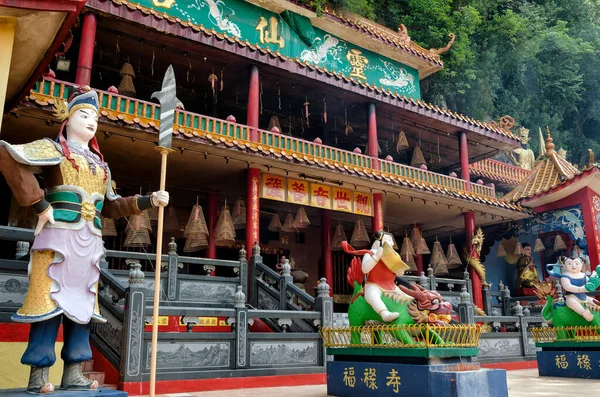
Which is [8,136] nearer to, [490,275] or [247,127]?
[247,127]

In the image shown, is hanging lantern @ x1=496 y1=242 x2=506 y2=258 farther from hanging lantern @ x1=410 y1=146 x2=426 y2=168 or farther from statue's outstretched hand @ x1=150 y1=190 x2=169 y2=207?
statue's outstretched hand @ x1=150 y1=190 x2=169 y2=207

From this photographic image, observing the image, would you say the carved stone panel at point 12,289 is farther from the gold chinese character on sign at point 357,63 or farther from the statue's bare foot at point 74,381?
the gold chinese character on sign at point 357,63

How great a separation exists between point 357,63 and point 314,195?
6.47 m

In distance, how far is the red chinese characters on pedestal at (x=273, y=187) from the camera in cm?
1120

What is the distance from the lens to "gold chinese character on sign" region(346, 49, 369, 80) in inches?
643

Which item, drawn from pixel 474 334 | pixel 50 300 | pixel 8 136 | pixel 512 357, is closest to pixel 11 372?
pixel 50 300

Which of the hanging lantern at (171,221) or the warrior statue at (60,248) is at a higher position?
the hanging lantern at (171,221)

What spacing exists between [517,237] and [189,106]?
1222 centimetres

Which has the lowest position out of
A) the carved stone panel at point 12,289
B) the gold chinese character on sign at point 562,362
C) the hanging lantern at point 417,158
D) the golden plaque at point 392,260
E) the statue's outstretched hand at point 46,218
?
the gold chinese character on sign at point 562,362

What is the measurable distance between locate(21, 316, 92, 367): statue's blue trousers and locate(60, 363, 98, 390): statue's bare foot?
48 mm

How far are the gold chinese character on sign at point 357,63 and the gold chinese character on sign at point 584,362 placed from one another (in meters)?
11.1

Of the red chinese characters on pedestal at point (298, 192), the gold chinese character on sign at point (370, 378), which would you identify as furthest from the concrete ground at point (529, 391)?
the red chinese characters on pedestal at point (298, 192)

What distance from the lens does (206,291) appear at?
8.93m

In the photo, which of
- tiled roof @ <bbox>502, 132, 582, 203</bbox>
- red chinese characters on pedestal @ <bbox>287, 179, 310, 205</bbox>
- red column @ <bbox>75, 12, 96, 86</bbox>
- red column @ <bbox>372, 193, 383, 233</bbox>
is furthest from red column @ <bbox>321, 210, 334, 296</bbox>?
red column @ <bbox>75, 12, 96, 86</bbox>
